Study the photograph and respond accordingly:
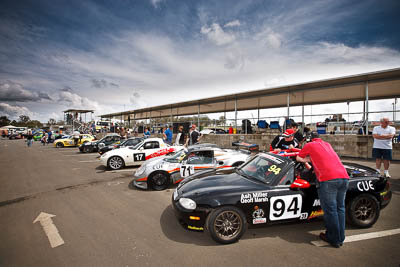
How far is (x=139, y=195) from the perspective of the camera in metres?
4.91

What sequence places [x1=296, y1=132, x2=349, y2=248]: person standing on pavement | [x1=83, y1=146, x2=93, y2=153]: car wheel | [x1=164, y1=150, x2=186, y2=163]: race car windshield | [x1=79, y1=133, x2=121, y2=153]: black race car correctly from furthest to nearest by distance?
[x1=83, y1=146, x2=93, y2=153]: car wheel, [x1=79, y1=133, x2=121, y2=153]: black race car, [x1=164, y1=150, x2=186, y2=163]: race car windshield, [x1=296, y1=132, x2=349, y2=248]: person standing on pavement

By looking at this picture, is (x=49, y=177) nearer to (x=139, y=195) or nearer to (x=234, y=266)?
(x=139, y=195)

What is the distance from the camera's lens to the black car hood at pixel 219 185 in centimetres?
290

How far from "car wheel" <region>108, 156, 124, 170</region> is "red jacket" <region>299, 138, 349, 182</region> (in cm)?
726

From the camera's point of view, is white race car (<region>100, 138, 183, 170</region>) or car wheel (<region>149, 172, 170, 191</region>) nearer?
car wheel (<region>149, 172, 170, 191</region>)

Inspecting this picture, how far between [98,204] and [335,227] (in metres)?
4.56

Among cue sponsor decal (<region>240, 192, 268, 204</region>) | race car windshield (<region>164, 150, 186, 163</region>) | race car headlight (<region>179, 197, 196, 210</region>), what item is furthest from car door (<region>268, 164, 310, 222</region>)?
race car windshield (<region>164, 150, 186, 163</region>)

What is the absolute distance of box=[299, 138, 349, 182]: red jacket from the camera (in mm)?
2650

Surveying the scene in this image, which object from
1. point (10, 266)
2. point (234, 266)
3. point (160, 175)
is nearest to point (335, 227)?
point (234, 266)

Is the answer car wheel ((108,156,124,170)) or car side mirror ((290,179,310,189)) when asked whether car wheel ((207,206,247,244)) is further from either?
car wheel ((108,156,124,170))

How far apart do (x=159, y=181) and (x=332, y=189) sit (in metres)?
3.99

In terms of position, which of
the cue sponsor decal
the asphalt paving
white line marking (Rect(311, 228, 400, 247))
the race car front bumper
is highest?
the cue sponsor decal

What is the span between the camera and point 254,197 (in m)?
2.85

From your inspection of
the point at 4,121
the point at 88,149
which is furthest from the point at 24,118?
the point at 88,149
